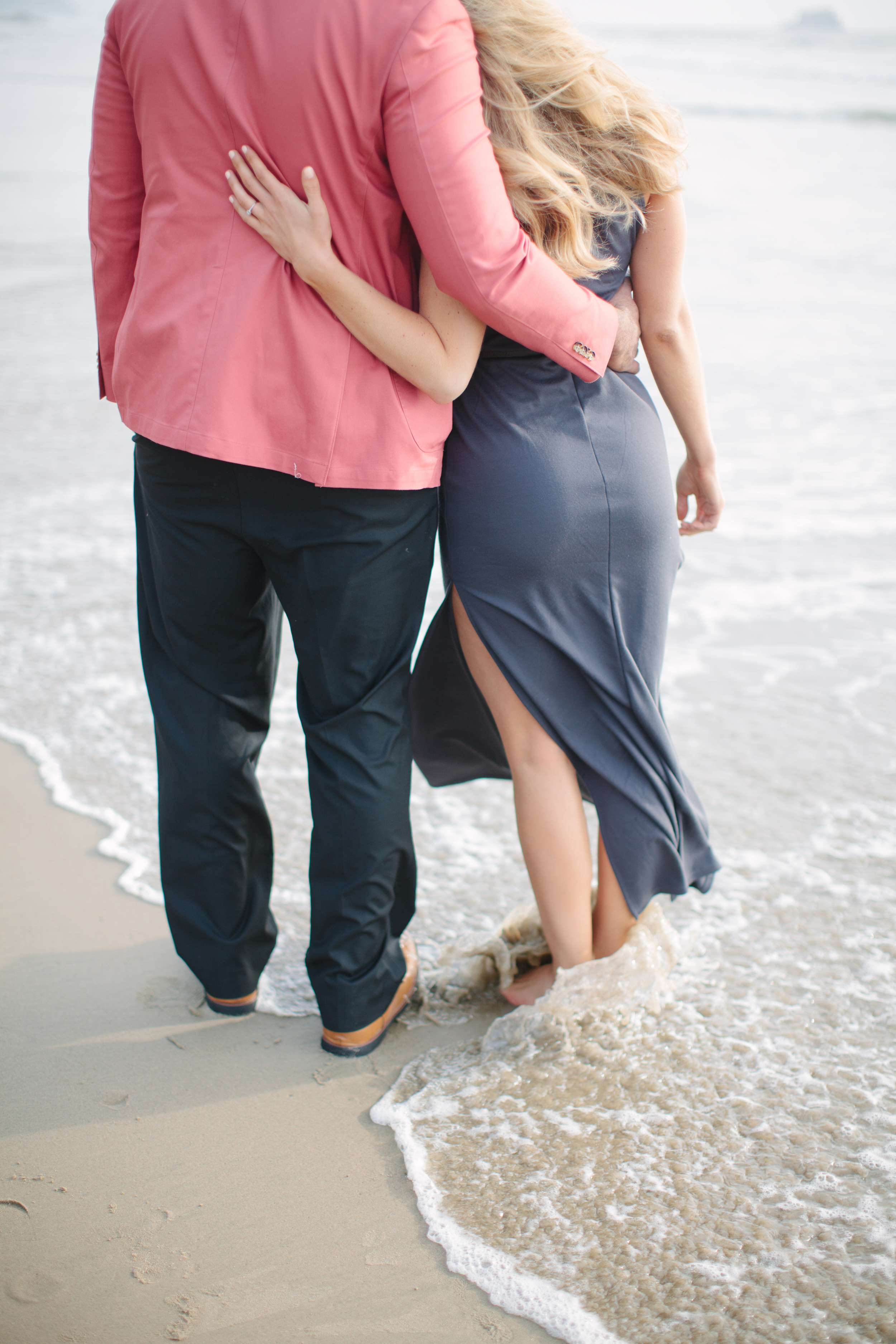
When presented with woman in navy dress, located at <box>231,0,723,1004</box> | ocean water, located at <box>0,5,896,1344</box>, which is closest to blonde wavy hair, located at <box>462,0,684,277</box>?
woman in navy dress, located at <box>231,0,723,1004</box>

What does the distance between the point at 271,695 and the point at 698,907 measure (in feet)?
3.55

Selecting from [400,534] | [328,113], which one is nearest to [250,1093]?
[400,534]

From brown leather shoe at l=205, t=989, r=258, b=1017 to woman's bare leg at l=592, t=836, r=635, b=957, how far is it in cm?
66

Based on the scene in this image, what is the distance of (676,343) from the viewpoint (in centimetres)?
180

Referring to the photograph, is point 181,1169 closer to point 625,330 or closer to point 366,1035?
point 366,1035

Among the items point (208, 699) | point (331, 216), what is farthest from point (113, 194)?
point (208, 699)

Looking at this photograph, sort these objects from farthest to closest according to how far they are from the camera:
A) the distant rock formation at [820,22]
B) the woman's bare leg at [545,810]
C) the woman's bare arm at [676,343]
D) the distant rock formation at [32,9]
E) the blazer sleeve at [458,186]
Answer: the distant rock formation at [820,22] < the distant rock formation at [32,9] < the woman's bare leg at [545,810] < the woman's bare arm at [676,343] < the blazer sleeve at [458,186]

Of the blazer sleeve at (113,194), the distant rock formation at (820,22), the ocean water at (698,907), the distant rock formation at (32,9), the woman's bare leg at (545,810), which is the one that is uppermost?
the distant rock formation at (820,22)

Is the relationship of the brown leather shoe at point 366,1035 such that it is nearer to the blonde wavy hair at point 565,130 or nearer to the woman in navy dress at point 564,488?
the woman in navy dress at point 564,488

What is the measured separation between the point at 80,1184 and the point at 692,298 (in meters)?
8.17

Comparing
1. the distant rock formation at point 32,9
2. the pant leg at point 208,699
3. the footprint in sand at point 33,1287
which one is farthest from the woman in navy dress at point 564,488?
the distant rock formation at point 32,9

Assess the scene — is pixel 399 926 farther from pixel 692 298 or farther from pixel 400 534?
pixel 692 298

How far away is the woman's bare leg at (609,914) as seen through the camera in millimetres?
1901

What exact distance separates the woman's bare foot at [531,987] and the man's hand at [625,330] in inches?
43.6
